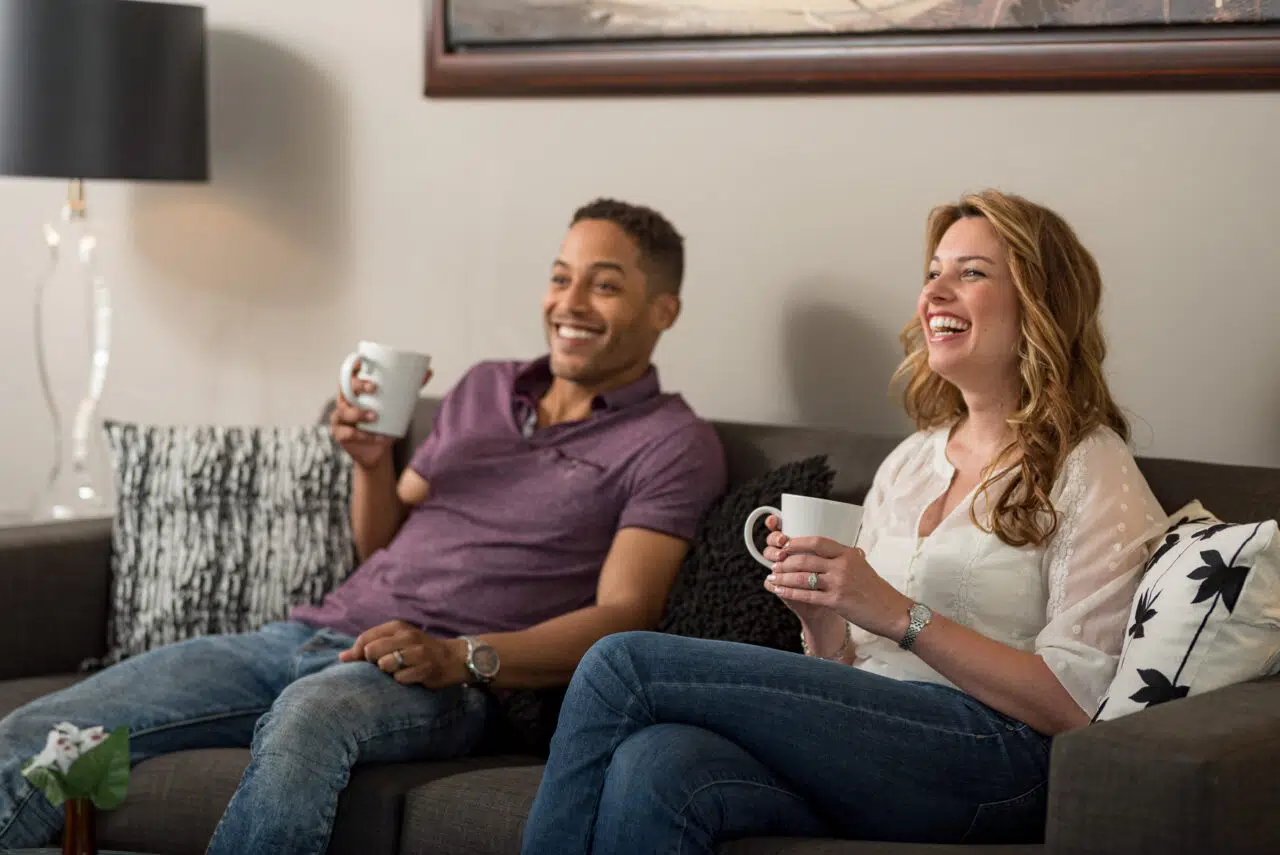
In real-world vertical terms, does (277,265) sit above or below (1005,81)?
below

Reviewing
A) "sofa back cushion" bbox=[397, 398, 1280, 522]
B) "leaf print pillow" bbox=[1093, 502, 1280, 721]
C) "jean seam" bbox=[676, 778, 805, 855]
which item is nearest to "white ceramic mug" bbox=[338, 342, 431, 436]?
"sofa back cushion" bbox=[397, 398, 1280, 522]

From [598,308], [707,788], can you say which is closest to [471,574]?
[598,308]

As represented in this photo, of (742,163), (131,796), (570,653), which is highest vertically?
(742,163)

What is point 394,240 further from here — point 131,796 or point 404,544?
point 131,796

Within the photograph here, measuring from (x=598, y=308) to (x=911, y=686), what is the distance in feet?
2.95

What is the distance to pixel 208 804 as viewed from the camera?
6.97 feet

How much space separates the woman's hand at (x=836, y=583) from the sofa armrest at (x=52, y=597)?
4.42ft

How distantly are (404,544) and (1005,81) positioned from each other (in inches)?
45.0

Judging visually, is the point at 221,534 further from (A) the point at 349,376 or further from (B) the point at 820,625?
(B) the point at 820,625

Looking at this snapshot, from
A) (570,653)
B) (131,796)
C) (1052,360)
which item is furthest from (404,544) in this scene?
(1052,360)

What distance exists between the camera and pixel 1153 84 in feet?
7.84

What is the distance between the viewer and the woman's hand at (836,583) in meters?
1.80

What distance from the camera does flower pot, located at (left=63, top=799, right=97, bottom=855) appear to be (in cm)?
162

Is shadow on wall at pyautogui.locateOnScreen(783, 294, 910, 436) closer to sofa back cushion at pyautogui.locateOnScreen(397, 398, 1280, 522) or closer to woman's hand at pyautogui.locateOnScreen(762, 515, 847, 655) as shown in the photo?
sofa back cushion at pyautogui.locateOnScreen(397, 398, 1280, 522)
